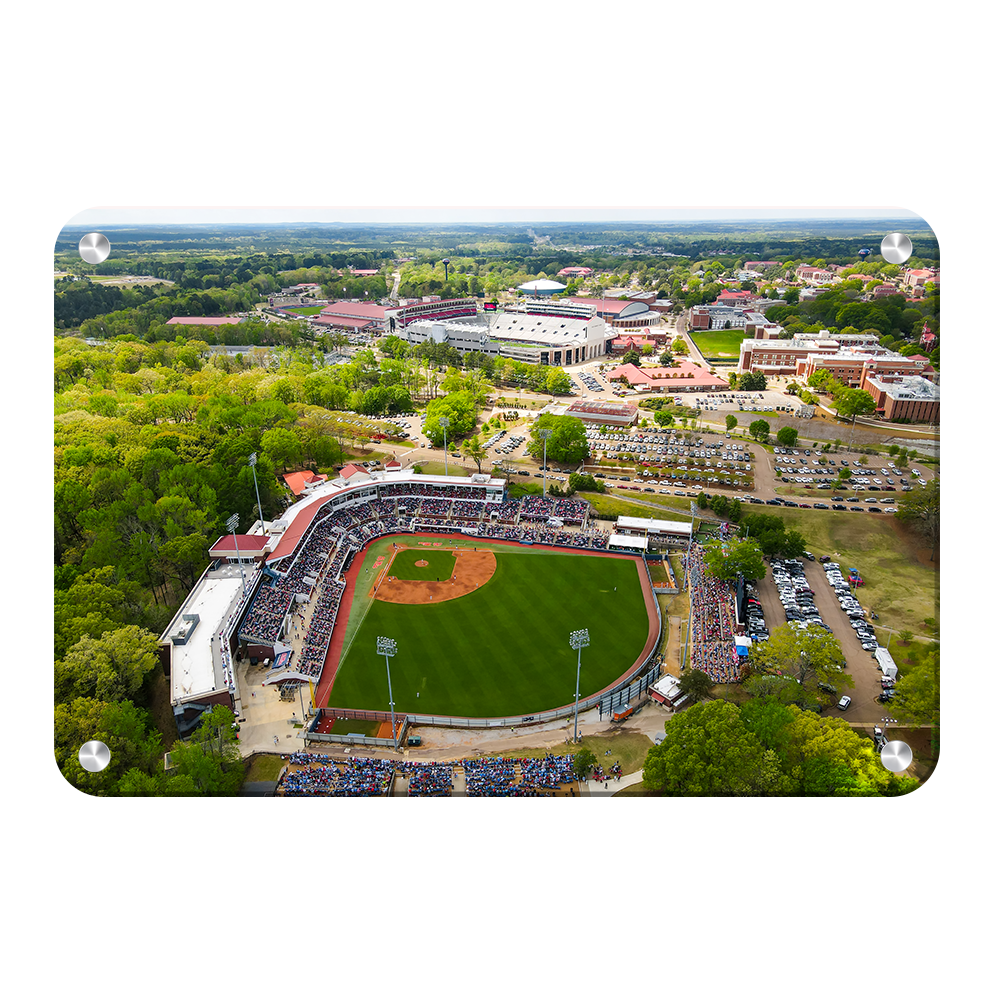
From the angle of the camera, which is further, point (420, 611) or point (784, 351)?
point (784, 351)

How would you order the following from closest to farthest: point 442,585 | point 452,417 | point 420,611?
point 420,611, point 442,585, point 452,417

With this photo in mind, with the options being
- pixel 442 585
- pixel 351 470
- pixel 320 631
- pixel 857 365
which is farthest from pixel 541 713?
pixel 857 365

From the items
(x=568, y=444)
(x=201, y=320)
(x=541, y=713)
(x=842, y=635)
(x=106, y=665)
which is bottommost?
(x=541, y=713)

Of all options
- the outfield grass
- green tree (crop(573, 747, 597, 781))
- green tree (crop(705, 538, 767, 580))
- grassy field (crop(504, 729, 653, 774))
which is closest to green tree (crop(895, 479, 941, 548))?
green tree (crop(705, 538, 767, 580))

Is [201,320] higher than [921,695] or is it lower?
higher

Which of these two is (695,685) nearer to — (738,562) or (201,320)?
(738,562)

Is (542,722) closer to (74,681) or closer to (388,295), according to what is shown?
(74,681)
